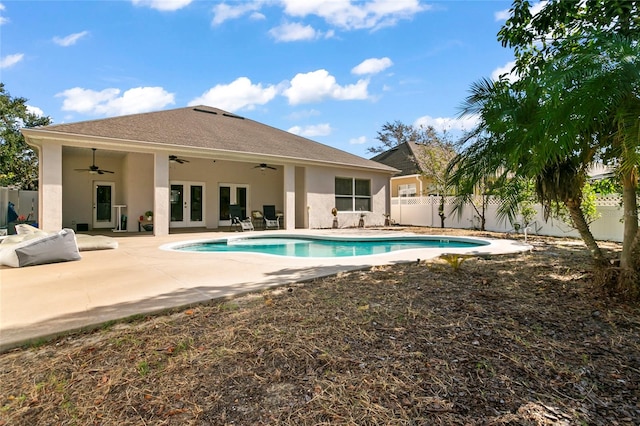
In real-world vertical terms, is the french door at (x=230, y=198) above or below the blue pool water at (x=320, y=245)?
above

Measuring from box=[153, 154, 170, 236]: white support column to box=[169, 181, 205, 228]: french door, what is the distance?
12.1ft

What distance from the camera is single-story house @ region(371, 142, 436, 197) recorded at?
19.4 meters

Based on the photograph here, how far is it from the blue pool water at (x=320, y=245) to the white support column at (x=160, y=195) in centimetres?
206

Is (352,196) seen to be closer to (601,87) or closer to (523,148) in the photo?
(523,148)

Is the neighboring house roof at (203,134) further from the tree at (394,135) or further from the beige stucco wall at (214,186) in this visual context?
the tree at (394,135)

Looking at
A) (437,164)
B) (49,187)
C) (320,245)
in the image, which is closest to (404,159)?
(437,164)

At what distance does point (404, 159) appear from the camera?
2170 cm

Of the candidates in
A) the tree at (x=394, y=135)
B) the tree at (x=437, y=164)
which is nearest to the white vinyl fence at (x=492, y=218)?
the tree at (x=437, y=164)

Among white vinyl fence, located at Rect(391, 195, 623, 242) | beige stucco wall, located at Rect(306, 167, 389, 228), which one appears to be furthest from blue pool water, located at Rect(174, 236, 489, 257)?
beige stucco wall, located at Rect(306, 167, 389, 228)

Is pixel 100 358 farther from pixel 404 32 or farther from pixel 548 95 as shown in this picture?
pixel 404 32

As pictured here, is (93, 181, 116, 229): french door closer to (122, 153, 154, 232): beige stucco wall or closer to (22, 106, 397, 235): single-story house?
(22, 106, 397, 235): single-story house

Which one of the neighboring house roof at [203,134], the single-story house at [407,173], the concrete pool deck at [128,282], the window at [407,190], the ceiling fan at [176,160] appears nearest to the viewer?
the concrete pool deck at [128,282]

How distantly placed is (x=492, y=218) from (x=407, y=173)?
716 cm

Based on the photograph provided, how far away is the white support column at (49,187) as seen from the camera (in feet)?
29.9
